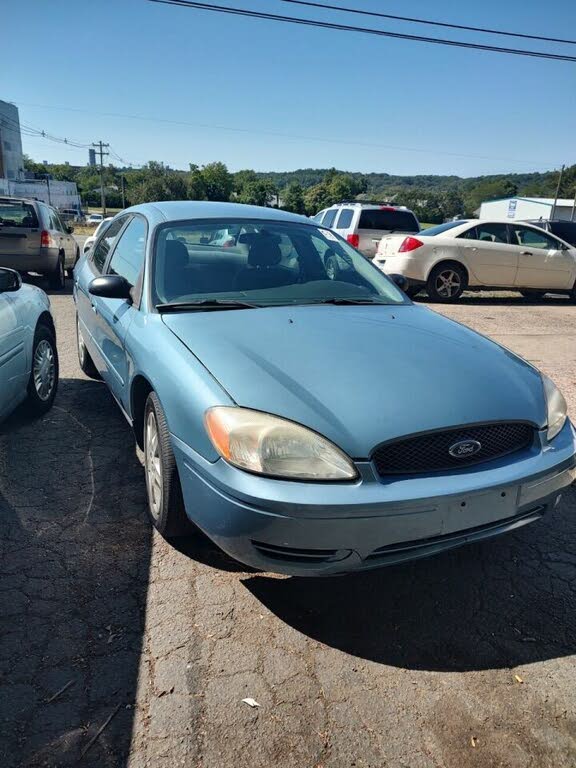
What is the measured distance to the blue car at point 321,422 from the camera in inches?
79.4

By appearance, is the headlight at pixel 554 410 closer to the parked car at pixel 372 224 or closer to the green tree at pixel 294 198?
the parked car at pixel 372 224

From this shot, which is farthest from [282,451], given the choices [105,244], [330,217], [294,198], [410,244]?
Answer: [294,198]

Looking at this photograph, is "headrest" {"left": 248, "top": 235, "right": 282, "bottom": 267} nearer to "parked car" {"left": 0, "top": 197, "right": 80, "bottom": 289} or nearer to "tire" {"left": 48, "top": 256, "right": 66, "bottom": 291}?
"parked car" {"left": 0, "top": 197, "right": 80, "bottom": 289}

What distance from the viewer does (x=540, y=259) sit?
11.2 metres

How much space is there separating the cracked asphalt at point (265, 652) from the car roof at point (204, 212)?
1.83m

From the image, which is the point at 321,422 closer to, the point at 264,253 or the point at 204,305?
the point at 204,305

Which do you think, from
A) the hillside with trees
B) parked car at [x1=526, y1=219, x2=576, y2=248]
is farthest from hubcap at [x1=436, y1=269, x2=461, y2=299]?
the hillside with trees

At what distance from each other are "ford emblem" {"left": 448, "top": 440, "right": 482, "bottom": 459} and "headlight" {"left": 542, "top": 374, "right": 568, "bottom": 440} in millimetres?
483

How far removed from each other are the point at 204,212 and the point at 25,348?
5.35 ft

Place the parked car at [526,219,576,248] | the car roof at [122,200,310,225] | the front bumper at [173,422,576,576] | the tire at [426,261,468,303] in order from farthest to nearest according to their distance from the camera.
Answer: the parked car at [526,219,576,248] < the tire at [426,261,468,303] < the car roof at [122,200,310,225] < the front bumper at [173,422,576,576]

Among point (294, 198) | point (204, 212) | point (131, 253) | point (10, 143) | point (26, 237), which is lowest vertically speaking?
point (294, 198)

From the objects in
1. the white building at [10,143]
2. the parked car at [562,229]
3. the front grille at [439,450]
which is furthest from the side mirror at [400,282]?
the white building at [10,143]

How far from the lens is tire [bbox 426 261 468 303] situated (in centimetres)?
1077

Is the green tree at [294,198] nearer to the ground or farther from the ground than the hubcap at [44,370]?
nearer to the ground
